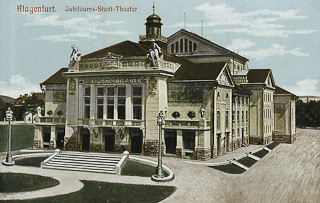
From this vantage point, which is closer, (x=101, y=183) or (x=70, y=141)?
(x=101, y=183)

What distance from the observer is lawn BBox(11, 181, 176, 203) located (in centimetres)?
2795

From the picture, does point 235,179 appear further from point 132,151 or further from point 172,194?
point 132,151

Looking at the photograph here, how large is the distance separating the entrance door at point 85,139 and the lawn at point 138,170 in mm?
11356

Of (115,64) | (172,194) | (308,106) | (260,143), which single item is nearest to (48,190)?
(172,194)

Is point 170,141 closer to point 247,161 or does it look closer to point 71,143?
point 247,161

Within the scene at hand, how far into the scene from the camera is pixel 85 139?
49906 mm

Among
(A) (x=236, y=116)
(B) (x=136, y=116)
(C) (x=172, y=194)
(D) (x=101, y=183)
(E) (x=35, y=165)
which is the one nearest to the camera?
(C) (x=172, y=194)

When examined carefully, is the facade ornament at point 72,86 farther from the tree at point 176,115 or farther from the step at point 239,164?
the step at point 239,164

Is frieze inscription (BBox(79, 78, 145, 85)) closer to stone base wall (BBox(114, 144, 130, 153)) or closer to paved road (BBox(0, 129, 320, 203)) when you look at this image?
stone base wall (BBox(114, 144, 130, 153))

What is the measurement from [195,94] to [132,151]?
1107cm

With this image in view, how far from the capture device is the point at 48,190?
30.3 meters

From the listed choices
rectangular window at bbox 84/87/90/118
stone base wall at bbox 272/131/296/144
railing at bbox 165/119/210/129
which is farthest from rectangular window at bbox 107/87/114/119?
stone base wall at bbox 272/131/296/144

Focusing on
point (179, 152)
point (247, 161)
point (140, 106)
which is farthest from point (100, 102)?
point (247, 161)

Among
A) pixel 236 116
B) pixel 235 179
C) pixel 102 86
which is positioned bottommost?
pixel 235 179
